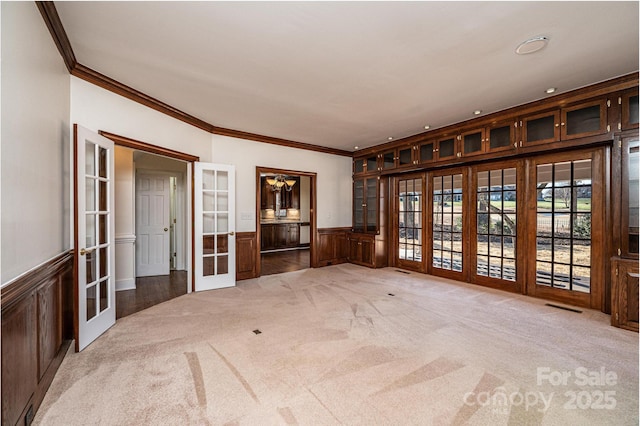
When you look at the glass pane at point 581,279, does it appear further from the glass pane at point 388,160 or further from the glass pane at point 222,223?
the glass pane at point 222,223

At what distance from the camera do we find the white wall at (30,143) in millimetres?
1607

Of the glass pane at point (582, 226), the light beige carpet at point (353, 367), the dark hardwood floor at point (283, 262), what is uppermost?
the glass pane at point (582, 226)

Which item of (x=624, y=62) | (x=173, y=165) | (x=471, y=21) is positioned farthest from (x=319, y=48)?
(x=173, y=165)

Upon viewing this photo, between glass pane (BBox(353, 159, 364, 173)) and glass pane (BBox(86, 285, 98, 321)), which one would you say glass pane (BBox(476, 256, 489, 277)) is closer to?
glass pane (BBox(353, 159, 364, 173))

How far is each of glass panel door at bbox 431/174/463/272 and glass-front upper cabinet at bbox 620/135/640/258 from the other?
206 centimetres

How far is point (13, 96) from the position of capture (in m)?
1.68

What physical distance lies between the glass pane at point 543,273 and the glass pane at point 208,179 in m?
5.24

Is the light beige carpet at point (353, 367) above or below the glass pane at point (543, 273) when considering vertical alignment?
below

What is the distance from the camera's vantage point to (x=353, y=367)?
2.33 metres

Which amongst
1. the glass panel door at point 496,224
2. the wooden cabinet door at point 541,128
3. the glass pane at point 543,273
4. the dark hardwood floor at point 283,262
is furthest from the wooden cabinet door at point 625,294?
the dark hardwood floor at point 283,262

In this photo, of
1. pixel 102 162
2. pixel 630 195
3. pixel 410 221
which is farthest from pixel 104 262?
pixel 630 195

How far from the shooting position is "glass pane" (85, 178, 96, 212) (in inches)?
110

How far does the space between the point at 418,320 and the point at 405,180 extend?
3.42m

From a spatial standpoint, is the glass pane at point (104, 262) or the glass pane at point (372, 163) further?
the glass pane at point (372, 163)
